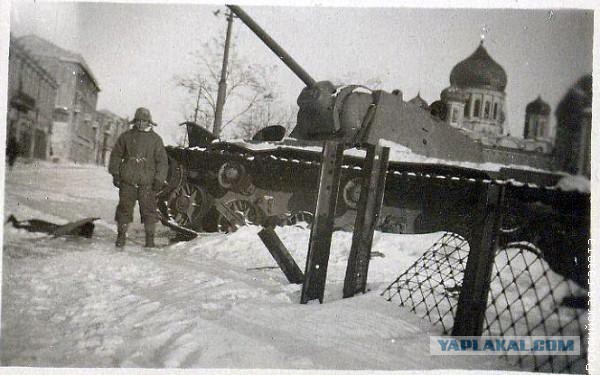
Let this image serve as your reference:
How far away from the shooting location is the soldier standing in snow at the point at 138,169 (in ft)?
14.1

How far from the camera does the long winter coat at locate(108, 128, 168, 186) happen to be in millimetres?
4297

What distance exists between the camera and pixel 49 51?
3619 millimetres

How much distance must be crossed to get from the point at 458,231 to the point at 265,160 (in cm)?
216

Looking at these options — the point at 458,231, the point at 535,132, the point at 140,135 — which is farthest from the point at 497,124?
the point at 140,135

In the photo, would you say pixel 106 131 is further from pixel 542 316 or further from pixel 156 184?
pixel 542 316

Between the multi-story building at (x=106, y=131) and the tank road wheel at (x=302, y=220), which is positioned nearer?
the multi-story building at (x=106, y=131)

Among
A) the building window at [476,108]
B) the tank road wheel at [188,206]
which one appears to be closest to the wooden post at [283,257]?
the tank road wheel at [188,206]

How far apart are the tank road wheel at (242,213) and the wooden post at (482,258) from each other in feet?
10.4

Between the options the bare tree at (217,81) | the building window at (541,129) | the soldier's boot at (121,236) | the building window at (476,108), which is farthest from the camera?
the building window at (476,108)

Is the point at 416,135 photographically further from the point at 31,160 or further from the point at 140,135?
the point at 31,160

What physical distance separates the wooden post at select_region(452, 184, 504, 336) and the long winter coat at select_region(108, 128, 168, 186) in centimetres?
326

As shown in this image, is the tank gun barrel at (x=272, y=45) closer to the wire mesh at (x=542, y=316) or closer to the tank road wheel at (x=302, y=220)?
the tank road wheel at (x=302, y=220)

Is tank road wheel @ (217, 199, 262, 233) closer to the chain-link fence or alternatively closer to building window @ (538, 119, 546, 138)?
the chain-link fence

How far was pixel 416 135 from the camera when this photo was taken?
15.6ft
